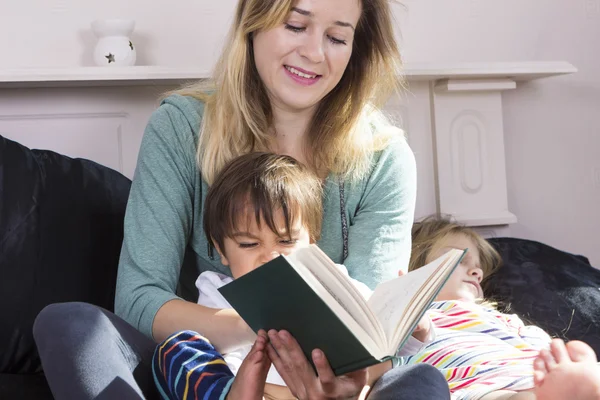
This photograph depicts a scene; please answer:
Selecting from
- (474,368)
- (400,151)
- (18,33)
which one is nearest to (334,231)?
(400,151)

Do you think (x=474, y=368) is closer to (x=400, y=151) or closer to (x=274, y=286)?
(x=400, y=151)

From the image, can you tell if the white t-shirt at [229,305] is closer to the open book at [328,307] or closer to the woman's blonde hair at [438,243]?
the open book at [328,307]

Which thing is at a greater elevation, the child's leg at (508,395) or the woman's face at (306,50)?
the woman's face at (306,50)

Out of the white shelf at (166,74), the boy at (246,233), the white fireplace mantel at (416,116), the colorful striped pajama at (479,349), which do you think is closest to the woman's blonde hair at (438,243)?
the colorful striped pajama at (479,349)

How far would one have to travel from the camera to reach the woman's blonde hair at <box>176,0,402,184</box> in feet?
5.62

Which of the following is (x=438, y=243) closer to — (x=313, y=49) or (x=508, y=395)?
(x=313, y=49)

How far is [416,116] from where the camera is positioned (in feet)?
8.46

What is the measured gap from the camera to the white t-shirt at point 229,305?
53.2 inches

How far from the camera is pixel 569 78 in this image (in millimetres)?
2762

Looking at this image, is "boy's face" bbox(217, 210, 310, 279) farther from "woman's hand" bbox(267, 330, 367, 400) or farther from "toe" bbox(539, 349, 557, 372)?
"toe" bbox(539, 349, 557, 372)

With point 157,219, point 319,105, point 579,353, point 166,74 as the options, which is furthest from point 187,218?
point 579,353

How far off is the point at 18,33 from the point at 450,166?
1.32 meters

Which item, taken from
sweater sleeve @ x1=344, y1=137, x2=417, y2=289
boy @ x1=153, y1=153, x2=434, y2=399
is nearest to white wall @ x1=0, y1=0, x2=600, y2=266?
sweater sleeve @ x1=344, y1=137, x2=417, y2=289

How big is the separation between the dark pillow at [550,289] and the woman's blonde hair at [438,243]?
31 millimetres
